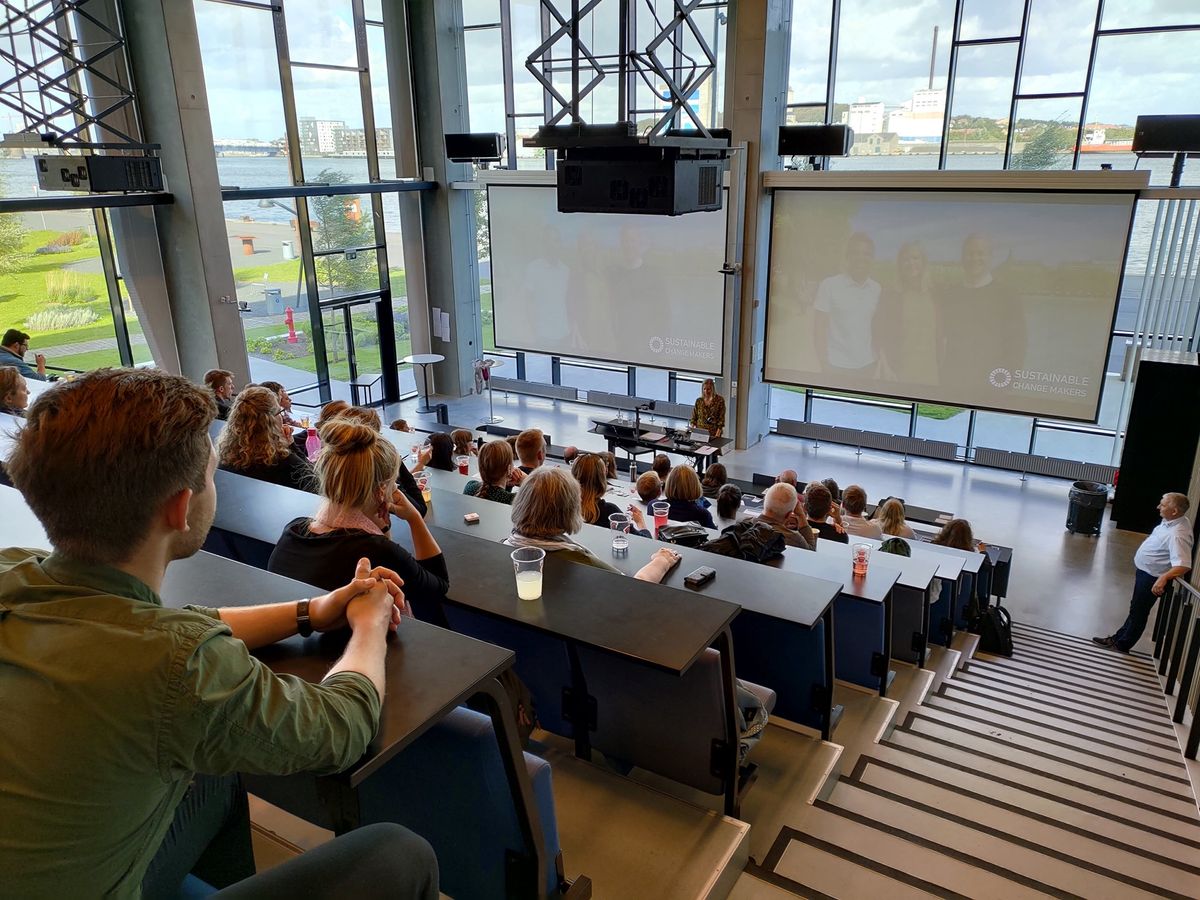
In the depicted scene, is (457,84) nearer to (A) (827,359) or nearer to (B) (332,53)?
(B) (332,53)

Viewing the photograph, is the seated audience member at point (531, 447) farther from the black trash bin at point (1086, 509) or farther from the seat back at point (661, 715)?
the black trash bin at point (1086, 509)

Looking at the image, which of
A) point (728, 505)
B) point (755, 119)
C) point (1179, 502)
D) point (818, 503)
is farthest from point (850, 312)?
point (728, 505)

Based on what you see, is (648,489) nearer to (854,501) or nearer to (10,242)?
(854,501)

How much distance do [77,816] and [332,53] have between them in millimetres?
12894

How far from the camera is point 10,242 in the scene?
8766 millimetres

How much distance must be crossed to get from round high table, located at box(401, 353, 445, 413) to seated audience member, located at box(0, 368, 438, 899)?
1199cm

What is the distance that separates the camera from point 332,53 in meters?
11.8

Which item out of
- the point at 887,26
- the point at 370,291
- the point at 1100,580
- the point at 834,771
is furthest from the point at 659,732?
the point at 370,291

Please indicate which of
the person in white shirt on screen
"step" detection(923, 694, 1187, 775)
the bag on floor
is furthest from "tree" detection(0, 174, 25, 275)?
the bag on floor

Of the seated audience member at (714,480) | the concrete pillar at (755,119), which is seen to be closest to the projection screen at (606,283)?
the concrete pillar at (755,119)

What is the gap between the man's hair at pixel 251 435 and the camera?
388cm

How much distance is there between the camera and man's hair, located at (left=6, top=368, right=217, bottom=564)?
1.08 m

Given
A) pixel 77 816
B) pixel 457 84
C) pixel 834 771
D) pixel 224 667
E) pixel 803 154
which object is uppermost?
pixel 457 84

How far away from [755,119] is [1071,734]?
26.8ft
